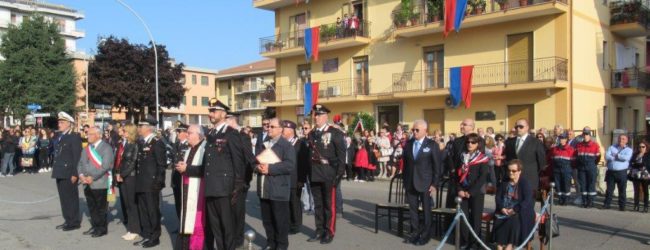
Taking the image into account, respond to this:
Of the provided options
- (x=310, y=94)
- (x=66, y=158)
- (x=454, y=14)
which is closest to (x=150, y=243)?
(x=66, y=158)

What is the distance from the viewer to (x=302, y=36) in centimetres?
3288

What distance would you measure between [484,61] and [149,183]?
19.8 meters

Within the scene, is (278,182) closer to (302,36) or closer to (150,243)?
(150,243)

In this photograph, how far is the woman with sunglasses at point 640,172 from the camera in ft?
39.4

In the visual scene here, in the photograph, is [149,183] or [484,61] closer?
[149,183]

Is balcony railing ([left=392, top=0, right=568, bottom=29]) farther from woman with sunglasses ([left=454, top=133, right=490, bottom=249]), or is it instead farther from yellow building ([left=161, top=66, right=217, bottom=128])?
yellow building ([left=161, top=66, right=217, bottom=128])

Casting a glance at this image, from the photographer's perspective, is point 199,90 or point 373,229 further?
point 199,90

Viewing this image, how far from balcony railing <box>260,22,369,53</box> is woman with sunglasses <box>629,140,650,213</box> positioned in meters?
18.5

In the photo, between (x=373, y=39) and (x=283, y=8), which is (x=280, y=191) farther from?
(x=283, y=8)

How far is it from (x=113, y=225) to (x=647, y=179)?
10911mm

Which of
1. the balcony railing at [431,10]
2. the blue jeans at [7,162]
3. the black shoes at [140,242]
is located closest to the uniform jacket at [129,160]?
the black shoes at [140,242]

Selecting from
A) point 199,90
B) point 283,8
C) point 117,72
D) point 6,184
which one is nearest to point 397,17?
point 283,8

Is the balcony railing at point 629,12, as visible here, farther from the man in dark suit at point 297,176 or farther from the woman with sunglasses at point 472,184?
the man in dark suit at point 297,176

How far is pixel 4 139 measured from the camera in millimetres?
22047
